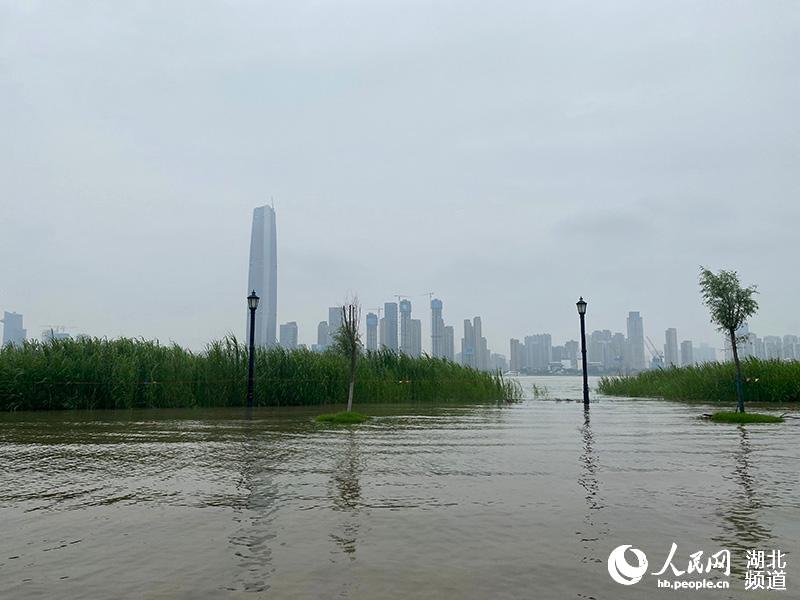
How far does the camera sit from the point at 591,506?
598cm

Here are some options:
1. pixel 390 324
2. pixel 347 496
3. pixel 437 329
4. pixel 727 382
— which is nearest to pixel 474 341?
pixel 437 329

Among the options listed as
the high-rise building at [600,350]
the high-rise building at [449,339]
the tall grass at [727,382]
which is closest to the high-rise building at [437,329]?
the high-rise building at [449,339]

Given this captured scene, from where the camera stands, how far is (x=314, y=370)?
24734mm

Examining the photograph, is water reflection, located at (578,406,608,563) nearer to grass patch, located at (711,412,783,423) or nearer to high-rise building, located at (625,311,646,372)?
grass patch, located at (711,412,783,423)

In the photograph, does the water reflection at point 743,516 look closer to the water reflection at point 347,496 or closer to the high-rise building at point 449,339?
the water reflection at point 347,496

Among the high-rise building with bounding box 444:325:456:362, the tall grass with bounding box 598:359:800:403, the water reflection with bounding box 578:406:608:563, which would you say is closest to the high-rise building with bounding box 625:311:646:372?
the high-rise building with bounding box 444:325:456:362

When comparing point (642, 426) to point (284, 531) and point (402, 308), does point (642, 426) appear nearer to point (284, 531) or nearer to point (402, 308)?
point (284, 531)

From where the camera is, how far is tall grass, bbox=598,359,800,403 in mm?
25219

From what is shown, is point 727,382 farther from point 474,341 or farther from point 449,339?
point 474,341

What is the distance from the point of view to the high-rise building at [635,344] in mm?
110637

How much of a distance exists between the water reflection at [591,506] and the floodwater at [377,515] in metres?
0.02

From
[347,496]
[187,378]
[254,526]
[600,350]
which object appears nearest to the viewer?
[254,526]

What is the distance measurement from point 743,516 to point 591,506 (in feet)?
4.34

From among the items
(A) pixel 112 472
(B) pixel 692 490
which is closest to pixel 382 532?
(B) pixel 692 490
